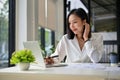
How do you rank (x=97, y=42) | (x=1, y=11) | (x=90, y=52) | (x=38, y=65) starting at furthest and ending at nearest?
1. (x=1, y=11)
2. (x=97, y=42)
3. (x=90, y=52)
4. (x=38, y=65)

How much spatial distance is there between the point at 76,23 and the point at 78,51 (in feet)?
0.96

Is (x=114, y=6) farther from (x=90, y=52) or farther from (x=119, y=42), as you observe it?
(x=90, y=52)

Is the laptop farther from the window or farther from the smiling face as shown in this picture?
the window

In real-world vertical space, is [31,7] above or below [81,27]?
above

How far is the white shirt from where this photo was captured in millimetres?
1936

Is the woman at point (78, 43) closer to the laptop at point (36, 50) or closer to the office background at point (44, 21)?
Answer: the laptop at point (36, 50)

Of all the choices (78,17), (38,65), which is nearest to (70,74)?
(38,65)

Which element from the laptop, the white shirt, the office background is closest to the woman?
the white shirt

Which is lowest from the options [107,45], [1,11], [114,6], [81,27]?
[107,45]

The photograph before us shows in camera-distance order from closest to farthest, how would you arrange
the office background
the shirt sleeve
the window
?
the shirt sleeve, the window, the office background

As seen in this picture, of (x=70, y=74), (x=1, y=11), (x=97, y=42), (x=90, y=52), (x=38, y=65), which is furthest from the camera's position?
(x=1, y=11)

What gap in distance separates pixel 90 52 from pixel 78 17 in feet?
1.21

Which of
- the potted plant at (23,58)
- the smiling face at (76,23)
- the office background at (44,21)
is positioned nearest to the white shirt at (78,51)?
the smiling face at (76,23)

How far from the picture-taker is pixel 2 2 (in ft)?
9.65
